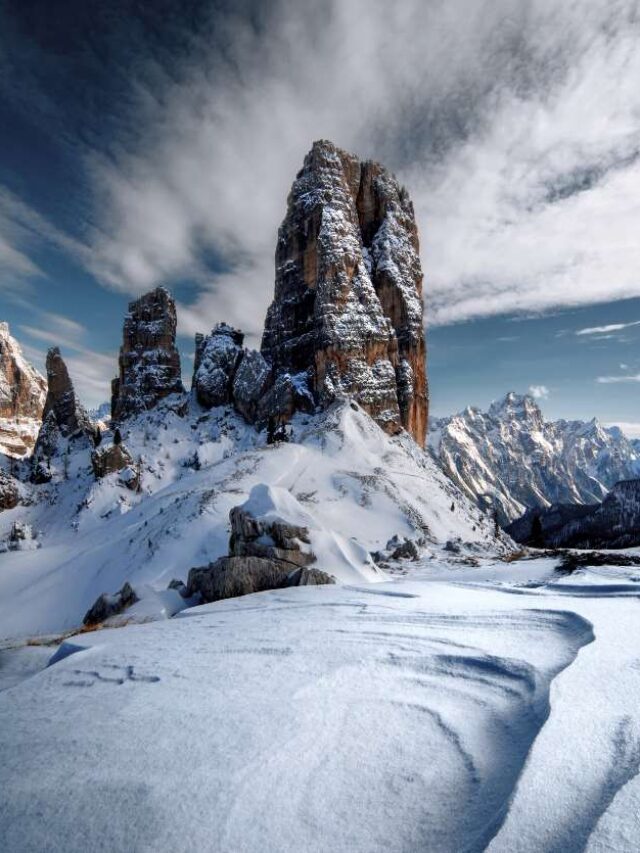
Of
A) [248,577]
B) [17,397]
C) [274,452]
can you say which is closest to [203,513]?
[274,452]

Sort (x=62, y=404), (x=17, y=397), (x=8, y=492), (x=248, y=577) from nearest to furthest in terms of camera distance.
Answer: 1. (x=248, y=577)
2. (x=8, y=492)
3. (x=62, y=404)
4. (x=17, y=397)

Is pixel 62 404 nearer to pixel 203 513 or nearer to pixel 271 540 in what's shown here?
pixel 203 513

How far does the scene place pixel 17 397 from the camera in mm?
114625

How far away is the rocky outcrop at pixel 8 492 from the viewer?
127ft

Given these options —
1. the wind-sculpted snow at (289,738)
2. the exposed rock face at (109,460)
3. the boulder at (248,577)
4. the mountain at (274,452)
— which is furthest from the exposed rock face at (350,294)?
the wind-sculpted snow at (289,738)

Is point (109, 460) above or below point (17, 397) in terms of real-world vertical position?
below

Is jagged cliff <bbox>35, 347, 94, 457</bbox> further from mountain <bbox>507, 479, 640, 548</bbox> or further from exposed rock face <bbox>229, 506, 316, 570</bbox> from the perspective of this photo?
mountain <bbox>507, 479, 640, 548</bbox>

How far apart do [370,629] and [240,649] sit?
1.42 m

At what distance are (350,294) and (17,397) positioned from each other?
10861 cm

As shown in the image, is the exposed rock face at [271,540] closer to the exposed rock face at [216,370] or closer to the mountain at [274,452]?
the mountain at [274,452]

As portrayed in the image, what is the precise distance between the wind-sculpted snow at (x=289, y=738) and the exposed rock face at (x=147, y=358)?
186ft

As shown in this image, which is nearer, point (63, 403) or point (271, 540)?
point (271, 540)

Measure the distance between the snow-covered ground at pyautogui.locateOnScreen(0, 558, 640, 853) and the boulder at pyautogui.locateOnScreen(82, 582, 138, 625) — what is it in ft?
22.2

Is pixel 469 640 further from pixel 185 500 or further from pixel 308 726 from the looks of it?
pixel 185 500
